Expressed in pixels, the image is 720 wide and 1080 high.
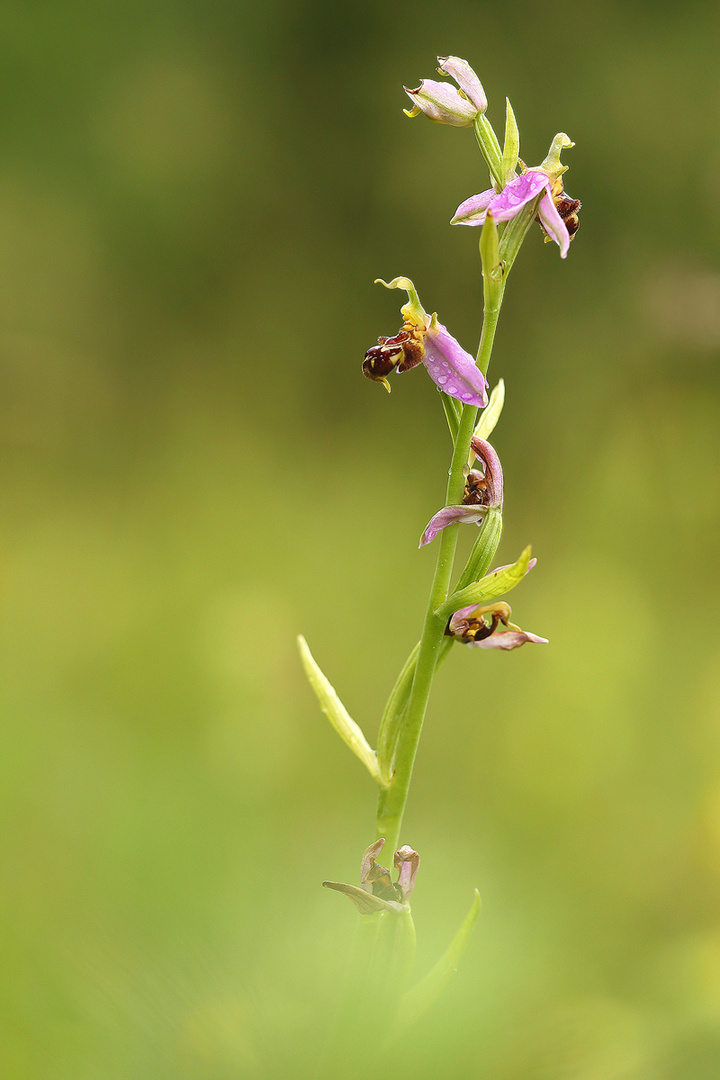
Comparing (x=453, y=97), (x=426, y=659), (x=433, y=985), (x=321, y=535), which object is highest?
(x=453, y=97)

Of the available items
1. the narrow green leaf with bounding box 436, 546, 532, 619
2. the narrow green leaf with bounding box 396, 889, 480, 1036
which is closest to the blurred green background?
the narrow green leaf with bounding box 396, 889, 480, 1036

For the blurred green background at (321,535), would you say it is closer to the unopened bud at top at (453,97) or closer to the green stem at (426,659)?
A: the green stem at (426,659)

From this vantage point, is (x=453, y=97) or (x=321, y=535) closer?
(x=453, y=97)

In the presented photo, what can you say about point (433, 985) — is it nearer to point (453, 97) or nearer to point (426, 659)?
point (426, 659)

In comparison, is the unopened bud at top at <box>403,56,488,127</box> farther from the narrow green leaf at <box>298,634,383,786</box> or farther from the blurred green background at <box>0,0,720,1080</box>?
the blurred green background at <box>0,0,720,1080</box>

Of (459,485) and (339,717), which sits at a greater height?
(459,485)

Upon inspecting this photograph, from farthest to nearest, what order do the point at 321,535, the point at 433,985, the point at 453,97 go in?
the point at 321,535, the point at 453,97, the point at 433,985

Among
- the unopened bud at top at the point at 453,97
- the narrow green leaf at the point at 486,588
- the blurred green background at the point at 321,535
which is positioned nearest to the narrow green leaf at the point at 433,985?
the blurred green background at the point at 321,535

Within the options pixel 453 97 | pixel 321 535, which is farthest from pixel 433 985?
pixel 321 535

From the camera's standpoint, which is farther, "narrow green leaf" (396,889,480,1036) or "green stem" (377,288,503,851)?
"green stem" (377,288,503,851)
